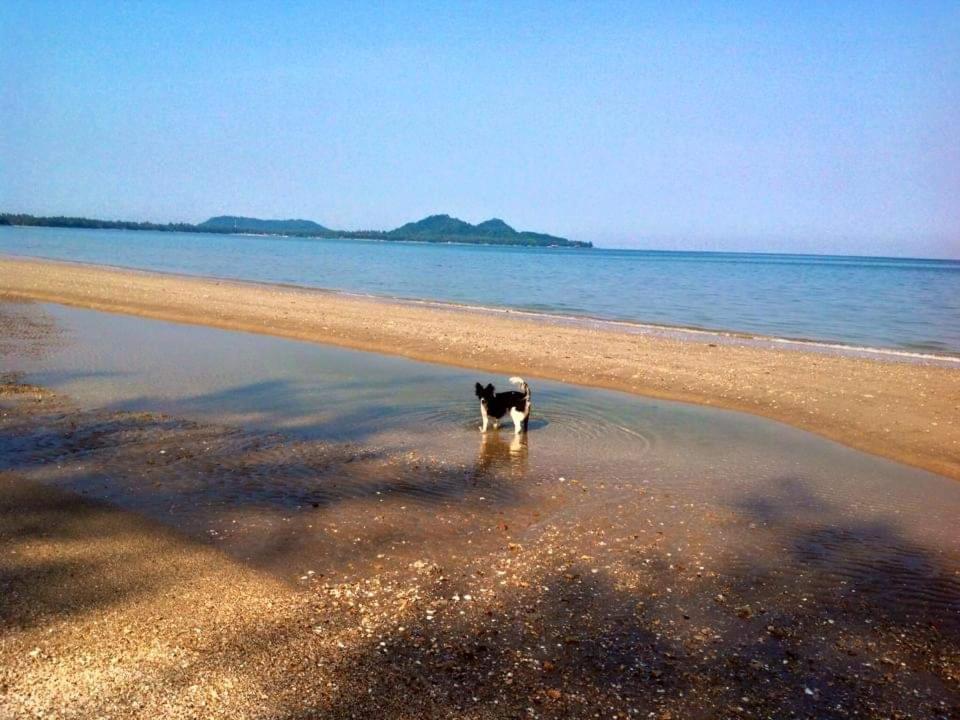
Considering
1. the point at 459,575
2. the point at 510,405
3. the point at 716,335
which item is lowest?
the point at 716,335

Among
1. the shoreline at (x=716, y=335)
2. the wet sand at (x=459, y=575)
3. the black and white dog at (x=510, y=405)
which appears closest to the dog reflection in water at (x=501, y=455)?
the wet sand at (x=459, y=575)

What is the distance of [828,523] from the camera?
771 centimetres

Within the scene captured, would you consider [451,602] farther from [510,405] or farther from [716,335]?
[716,335]

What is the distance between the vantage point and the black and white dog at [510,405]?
10547 millimetres

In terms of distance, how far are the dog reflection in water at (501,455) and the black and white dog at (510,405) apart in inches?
7.8

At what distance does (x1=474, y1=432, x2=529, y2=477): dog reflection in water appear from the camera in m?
8.97

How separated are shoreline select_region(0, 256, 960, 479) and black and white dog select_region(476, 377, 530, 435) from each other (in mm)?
4032

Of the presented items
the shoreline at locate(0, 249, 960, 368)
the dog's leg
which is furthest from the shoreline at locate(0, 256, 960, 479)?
the dog's leg

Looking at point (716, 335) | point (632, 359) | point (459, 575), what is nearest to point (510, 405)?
point (459, 575)

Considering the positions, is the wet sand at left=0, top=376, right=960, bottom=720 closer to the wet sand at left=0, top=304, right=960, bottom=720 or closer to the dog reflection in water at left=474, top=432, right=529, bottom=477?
the wet sand at left=0, top=304, right=960, bottom=720

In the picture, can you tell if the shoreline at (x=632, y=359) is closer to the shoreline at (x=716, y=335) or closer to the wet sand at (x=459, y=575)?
the shoreline at (x=716, y=335)

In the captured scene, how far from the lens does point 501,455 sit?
9.57 m

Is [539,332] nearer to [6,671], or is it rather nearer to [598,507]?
[598,507]

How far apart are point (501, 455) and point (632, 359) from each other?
855 cm
